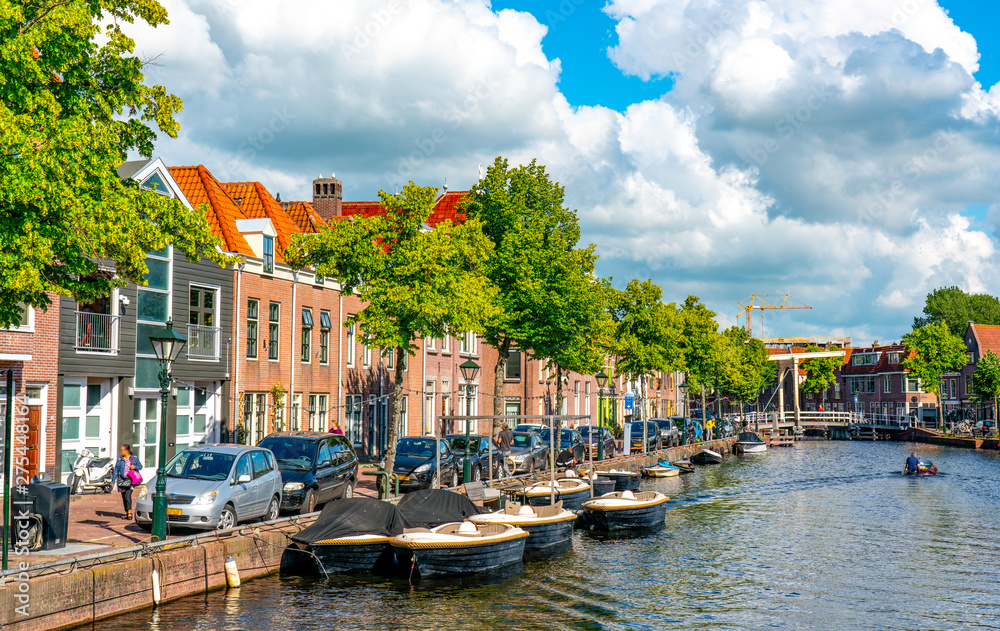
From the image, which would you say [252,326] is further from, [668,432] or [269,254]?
[668,432]

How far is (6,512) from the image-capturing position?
46.1 ft

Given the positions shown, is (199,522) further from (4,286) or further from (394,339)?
(394,339)

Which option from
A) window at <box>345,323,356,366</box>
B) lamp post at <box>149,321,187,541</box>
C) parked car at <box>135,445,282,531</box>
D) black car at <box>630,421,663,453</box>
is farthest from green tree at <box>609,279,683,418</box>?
lamp post at <box>149,321,187,541</box>

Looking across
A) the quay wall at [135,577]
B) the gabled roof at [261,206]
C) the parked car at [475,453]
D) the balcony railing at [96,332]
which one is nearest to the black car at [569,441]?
the parked car at [475,453]

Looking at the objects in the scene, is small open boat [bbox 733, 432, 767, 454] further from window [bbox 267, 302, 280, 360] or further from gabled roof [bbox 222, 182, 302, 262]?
window [bbox 267, 302, 280, 360]

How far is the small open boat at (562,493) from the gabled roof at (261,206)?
52.5ft

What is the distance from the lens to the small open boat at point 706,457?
198 feet

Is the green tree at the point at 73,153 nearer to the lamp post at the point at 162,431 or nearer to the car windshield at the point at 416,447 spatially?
the lamp post at the point at 162,431

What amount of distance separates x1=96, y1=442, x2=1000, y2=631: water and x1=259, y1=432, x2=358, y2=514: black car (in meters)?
3.80

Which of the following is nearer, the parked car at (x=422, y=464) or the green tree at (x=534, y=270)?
the parked car at (x=422, y=464)

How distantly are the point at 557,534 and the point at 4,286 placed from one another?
48.5 feet

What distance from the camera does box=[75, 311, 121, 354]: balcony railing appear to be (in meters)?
27.3

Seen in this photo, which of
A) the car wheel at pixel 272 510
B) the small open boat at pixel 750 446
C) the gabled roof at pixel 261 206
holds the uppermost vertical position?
the gabled roof at pixel 261 206

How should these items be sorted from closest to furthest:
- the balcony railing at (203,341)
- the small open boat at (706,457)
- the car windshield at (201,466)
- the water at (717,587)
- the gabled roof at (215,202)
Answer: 1. the water at (717,587)
2. the car windshield at (201,466)
3. the balcony railing at (203,341)
4. the gabled roof at (215,202)
5. the small open boat at (706,457)
